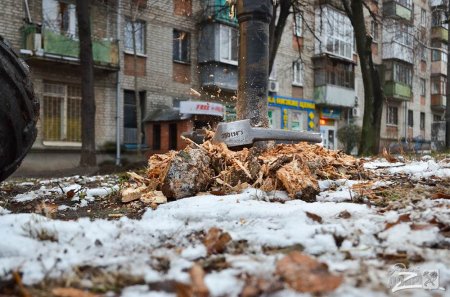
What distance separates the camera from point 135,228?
254cm

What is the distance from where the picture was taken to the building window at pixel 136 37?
63.7 ft

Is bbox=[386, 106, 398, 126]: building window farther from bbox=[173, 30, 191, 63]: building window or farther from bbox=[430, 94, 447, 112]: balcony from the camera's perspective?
bbox=[173, 30, 191, 63]: building window

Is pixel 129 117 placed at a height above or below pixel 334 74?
below

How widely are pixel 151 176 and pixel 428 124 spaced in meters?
40.7

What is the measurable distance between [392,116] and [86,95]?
2807 cm

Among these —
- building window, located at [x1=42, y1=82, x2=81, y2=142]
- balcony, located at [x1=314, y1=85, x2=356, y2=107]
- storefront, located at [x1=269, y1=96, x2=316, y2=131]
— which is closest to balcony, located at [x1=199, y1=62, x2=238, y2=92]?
storefront, located at [x1=269, y1=96, x2=316, y2=131]

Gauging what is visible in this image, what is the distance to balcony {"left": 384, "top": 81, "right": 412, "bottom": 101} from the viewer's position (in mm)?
32594

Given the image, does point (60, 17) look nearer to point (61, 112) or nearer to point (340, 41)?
point (61, 112)

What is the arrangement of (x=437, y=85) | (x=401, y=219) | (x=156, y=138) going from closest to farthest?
1. (x=401, y=219)
2. (x=156, y=138)
3. (x=437, y=85)

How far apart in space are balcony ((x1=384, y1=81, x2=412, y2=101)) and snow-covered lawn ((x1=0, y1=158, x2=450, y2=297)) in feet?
104

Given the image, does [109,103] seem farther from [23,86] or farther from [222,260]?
[222,260]

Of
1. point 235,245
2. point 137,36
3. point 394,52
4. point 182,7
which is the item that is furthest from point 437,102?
point 235,245

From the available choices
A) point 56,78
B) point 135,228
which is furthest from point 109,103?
point 135,228

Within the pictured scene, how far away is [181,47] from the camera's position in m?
21.3
